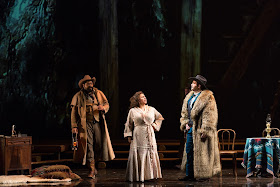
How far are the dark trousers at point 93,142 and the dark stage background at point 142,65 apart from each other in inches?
103

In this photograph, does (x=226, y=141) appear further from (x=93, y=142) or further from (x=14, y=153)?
(x=14, y=153)

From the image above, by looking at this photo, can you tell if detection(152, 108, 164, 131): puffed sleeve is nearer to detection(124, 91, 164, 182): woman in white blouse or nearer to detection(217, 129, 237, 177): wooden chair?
detection(124, 91, 164, 182): woman in white blouse

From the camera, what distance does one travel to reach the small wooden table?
9133mm

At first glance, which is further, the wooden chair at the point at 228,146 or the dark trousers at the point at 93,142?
the wooden chair at the point at 228,146

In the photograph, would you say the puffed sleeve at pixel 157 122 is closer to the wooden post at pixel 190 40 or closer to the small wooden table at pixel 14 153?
the small wooden table at pixel 14 153

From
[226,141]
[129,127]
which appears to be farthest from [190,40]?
[129,127]

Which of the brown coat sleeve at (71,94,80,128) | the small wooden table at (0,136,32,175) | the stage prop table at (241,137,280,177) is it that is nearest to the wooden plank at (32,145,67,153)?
the small wooden table at (0,136,32,175)

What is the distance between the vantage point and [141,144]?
332 inches

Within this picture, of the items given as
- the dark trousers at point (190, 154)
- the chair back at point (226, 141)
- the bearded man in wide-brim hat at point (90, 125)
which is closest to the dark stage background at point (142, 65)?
the chair back at point (226, 141)

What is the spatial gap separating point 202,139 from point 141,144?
0.88 metres

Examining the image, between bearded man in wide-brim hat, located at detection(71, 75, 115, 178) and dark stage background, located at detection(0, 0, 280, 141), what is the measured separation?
8.42 feet

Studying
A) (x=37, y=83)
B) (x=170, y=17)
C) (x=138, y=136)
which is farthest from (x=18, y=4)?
(x=138, y=136)

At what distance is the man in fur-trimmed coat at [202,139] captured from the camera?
8.19m

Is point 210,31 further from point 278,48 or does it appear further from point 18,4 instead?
point 18,4
